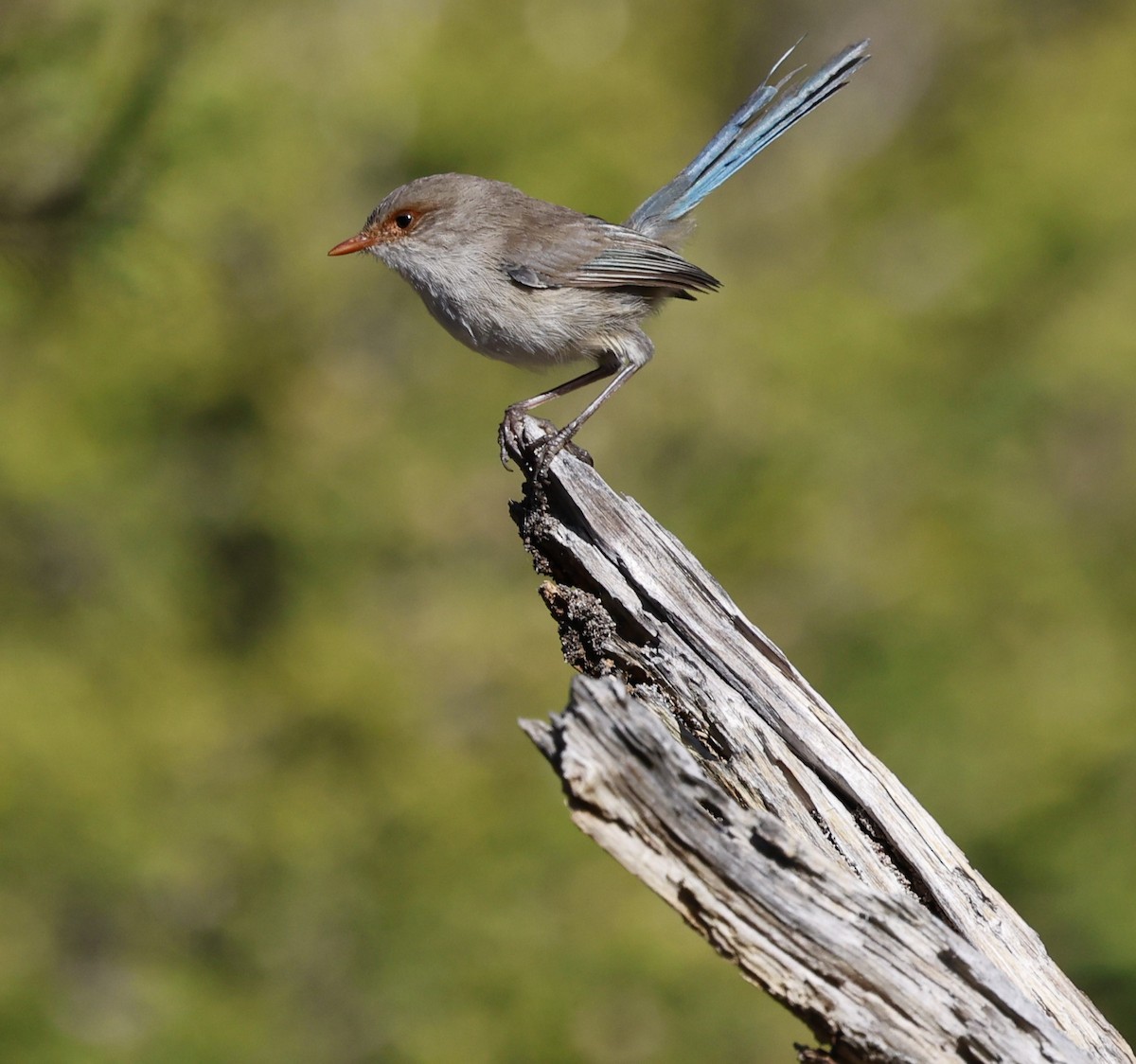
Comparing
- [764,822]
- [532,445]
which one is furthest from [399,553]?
[764,822]

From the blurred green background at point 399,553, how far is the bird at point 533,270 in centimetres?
79

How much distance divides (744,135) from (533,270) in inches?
45.4

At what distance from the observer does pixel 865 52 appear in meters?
4.64

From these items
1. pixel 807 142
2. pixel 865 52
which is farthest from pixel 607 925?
pixel 807 142

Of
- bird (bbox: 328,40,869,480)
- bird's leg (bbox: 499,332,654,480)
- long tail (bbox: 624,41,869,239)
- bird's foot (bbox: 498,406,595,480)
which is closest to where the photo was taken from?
bird's foot (bbox: 498,406,595,480)

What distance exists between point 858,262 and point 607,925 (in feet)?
15.1

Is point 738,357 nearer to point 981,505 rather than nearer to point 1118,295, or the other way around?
point 981,505

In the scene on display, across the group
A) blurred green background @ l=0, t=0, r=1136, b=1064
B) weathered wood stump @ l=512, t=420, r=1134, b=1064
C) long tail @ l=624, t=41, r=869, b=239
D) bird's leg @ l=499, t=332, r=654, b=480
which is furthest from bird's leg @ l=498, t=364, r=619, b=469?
blurred green background @ l=0, t=0, r=1136, b=1064

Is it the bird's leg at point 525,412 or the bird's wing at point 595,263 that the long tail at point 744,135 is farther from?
the bird's leg at point 525,412

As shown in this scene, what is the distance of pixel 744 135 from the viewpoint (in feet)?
15.9

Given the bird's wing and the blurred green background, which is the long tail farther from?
the blurred green background

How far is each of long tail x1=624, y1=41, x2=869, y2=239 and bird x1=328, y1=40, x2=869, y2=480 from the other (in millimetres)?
14

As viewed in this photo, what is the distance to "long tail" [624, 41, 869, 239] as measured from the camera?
185 inches

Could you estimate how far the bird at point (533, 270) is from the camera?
425 cm
